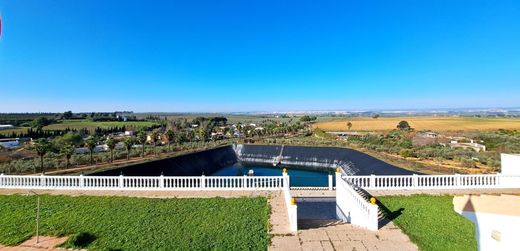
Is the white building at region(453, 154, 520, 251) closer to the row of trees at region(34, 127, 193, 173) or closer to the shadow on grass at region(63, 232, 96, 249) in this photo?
the shadow on grass at region(63, 232, 96, 249)

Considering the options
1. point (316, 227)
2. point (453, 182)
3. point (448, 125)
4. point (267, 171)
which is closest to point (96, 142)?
point (267, 171)

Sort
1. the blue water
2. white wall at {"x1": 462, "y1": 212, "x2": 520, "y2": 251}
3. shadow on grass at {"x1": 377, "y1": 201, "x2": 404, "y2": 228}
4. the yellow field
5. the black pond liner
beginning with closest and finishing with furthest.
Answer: white wall at {"x1": 462, "y1": 212, "x2": 520, "y2": 251} < shadow on grass at {"x1": 377, "y1": 201, "x2": 404, "y2": 228} < the black pond liner < the blue water < the yellow field

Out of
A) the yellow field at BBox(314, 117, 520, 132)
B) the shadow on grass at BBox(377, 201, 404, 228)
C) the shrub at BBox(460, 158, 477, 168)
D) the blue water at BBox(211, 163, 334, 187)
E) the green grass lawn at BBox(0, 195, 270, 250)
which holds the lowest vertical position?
the blue water at BBox(211, 163, 334, 187)

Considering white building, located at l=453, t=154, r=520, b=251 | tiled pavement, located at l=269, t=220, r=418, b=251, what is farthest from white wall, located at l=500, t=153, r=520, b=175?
white building, located at l=453, t=154, r=520, b=251

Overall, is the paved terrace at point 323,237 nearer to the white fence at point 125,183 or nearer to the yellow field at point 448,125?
the white fence at point 125,183

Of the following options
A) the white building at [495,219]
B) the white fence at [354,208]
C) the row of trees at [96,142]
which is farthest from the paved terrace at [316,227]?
the row of trees at [96,142]

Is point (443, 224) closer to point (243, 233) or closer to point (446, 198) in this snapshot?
point (446, 198)

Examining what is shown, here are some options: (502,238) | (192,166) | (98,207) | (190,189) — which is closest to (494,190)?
→ (190,189)
